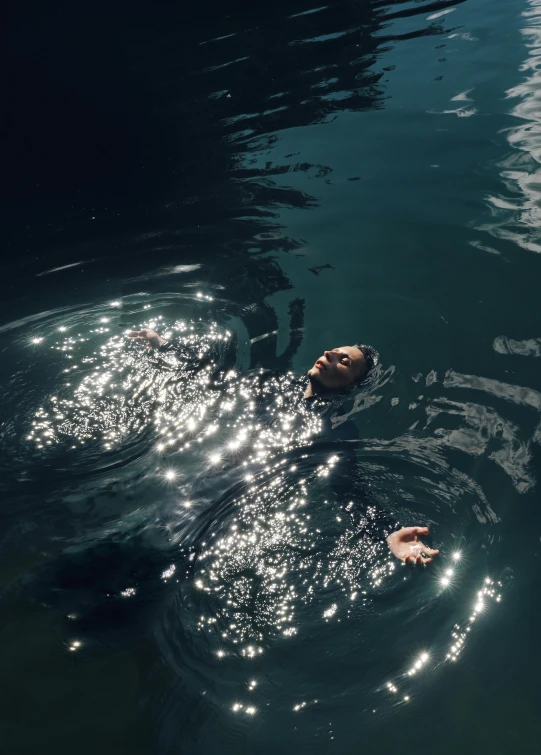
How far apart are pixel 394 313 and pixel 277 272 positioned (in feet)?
5.51

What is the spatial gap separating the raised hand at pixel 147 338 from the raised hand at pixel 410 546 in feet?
11.8

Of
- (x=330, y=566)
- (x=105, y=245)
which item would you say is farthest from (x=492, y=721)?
(x=105, y=245)

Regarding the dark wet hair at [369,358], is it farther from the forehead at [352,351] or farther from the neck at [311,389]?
the neck at [311,389]

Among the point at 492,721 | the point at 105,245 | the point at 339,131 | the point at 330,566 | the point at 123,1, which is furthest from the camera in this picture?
the point at 123,1

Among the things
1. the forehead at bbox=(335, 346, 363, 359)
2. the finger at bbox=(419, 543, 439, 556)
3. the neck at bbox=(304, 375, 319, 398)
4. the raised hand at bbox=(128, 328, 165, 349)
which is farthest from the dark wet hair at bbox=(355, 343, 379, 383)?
the raised hand at bbox=(128, 328, 165, 349)

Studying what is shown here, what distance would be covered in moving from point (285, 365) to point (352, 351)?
2.94 ft

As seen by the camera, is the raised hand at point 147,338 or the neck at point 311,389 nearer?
the neck at point 311,389

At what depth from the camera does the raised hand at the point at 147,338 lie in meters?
7.39

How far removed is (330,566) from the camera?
4.99 meters

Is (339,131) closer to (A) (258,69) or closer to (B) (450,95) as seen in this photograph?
(B) (450,95)

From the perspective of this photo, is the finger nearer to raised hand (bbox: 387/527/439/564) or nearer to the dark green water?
raised hand (bbox: 387/527/439/564)

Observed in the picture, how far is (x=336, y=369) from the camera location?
6.33 meters

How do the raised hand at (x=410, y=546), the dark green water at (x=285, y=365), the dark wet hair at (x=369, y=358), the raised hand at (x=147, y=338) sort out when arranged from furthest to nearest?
the raised hand at (x=147, y=338), the dark wet hair at (x=369, y=358), the raised hand at (x=410, y=546), the dark green water at (x=285, y=365)

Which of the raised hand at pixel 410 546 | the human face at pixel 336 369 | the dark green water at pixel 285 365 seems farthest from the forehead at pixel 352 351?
the raised hand at pixel 410 546
